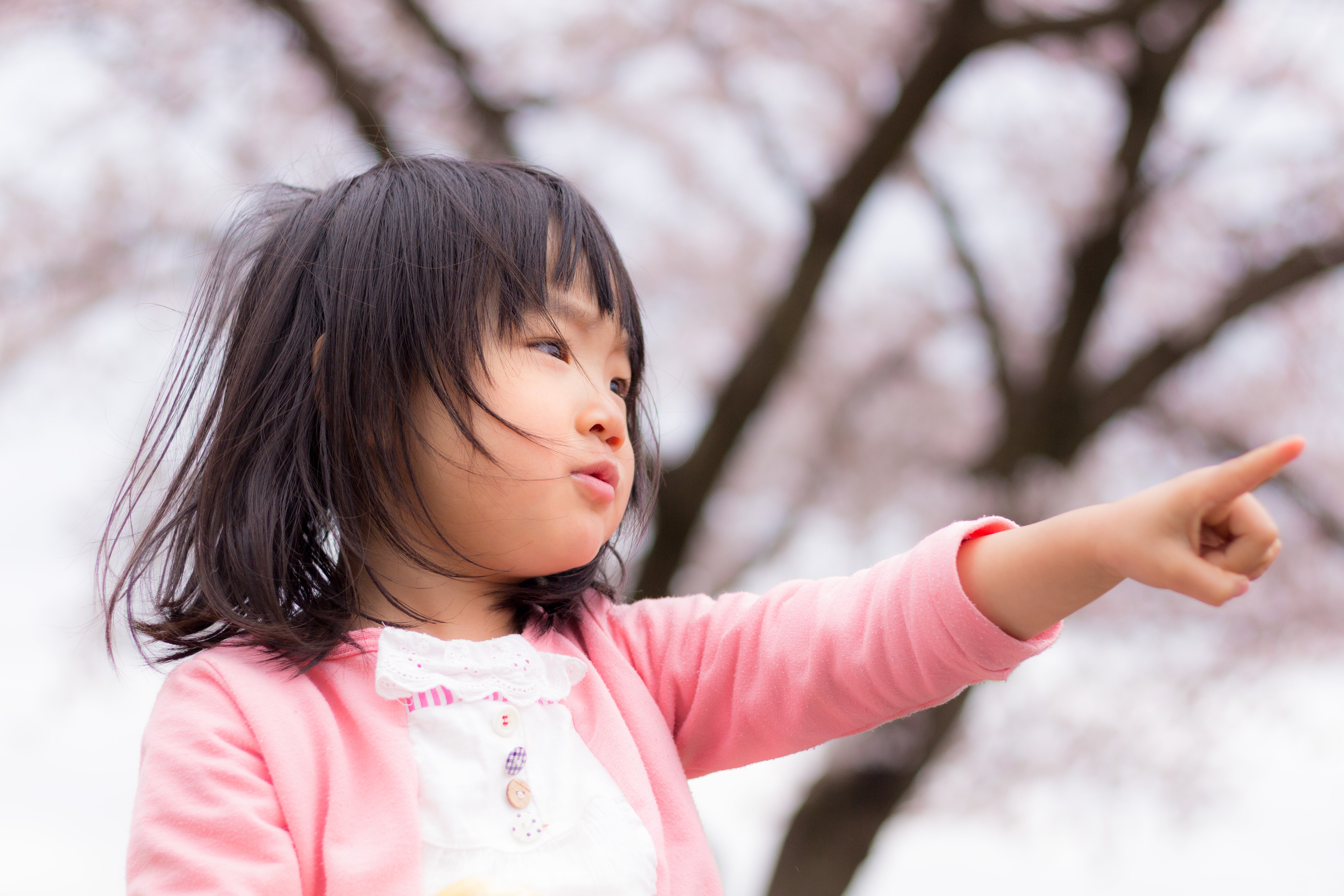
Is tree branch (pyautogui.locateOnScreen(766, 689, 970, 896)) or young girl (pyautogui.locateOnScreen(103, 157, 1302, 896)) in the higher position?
young girl (pyautogui.locateOnScreen(103, 157, 1302, 896))

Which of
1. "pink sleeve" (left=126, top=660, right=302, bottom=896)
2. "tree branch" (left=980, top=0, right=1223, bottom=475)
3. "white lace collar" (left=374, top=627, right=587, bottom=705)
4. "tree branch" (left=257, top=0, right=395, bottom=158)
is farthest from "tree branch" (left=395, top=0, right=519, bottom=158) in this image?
"pink sleeve" (left=126, top=660, right=302, bottom=896)

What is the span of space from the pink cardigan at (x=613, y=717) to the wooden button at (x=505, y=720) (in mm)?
74

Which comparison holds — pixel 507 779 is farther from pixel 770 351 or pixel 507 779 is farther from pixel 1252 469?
pixel 770 351

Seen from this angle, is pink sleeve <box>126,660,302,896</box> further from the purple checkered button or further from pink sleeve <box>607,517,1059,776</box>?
pink sleeve <box>607,517,1059,776</box>

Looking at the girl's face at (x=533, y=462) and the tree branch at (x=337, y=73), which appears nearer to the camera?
the girl's face at (x=533, y=462)

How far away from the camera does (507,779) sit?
2.94 ft

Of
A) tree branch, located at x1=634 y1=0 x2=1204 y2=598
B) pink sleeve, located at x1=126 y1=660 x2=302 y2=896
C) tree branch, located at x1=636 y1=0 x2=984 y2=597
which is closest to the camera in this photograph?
pink sleeve, located at x1=126 y1=660 x2=302 y2=896

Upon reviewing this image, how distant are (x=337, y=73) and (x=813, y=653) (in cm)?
263

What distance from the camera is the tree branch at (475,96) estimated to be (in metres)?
3.15

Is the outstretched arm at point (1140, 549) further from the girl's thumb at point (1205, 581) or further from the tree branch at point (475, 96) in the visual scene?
the tree branch at point (475, 96)

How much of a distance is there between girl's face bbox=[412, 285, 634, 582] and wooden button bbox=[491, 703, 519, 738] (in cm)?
12

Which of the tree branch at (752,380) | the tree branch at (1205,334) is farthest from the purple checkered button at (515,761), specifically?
the tree branch at (1205,334)

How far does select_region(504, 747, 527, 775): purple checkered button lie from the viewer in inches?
35.4

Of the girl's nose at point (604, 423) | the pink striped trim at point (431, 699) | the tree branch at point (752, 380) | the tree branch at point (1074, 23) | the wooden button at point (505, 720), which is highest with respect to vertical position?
the girl's nose at point (604, 423)
